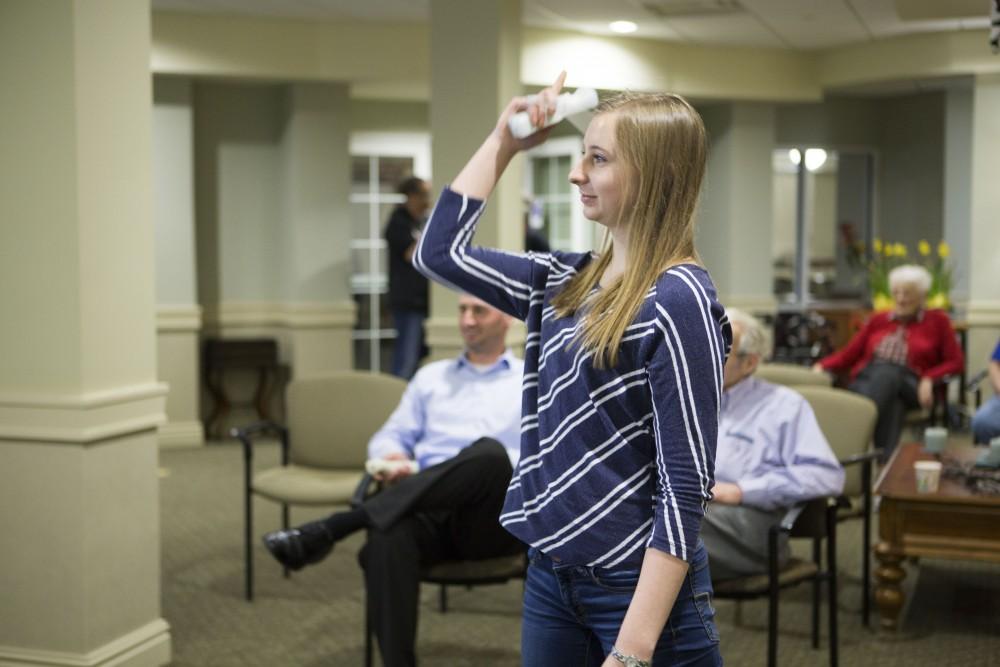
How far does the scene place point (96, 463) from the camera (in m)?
3.69

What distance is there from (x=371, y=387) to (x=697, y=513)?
342 centimetres

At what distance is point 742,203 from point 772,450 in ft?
24.1

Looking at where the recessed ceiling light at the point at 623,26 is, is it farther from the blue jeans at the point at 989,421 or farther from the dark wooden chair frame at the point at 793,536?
the dark wooden chair frame at the point at 793,536

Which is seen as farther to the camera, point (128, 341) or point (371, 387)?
point (371, 387)

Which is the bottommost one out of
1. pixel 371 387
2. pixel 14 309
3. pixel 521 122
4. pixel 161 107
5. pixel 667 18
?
pixel 371 387

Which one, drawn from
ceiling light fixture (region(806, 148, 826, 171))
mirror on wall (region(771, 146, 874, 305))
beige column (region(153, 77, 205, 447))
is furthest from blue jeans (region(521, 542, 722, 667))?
ceiling light fixture (region(806, 148, 826, 171))

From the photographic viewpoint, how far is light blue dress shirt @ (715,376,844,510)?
3.68 meters

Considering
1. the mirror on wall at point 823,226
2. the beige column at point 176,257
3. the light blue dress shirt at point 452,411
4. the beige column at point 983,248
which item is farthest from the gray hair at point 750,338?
the mirror on wall at point 823,226

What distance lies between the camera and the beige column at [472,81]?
6234mm

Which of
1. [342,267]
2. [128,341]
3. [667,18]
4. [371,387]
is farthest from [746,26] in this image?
[128,341]

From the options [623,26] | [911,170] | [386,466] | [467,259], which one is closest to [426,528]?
[386,466]

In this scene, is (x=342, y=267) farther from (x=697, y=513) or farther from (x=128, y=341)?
(x=697, y=513)

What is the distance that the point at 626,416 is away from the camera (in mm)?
1660

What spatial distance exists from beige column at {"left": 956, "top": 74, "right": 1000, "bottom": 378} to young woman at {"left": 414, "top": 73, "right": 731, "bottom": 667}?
895 cm
